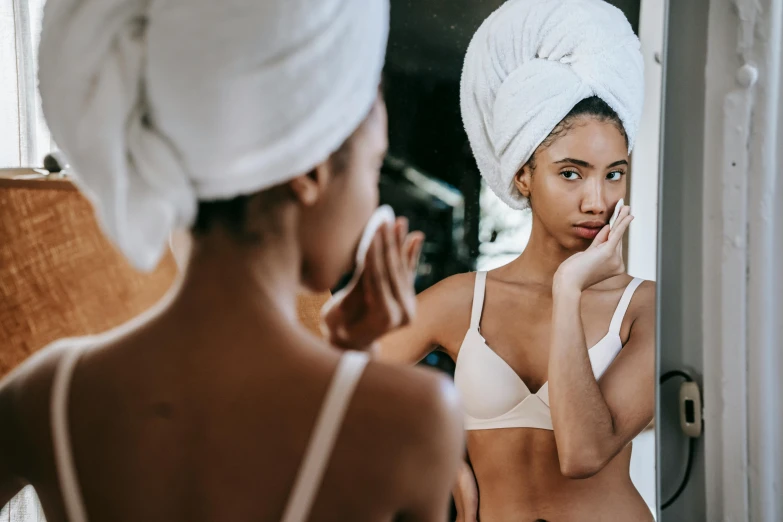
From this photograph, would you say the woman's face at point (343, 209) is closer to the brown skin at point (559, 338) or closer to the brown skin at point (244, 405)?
the brown skin at point (244, 405)

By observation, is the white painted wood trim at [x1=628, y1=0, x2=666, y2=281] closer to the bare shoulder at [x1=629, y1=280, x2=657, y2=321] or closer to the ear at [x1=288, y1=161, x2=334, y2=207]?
the bare shoulder at [x1=629, y1=280, x2=657, y2=321]

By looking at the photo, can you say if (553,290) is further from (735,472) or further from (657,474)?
(735,472)

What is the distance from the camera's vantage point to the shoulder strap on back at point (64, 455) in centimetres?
88

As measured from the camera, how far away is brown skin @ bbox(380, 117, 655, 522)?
113 cm

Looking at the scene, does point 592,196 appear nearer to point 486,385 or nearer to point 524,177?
point 524,177

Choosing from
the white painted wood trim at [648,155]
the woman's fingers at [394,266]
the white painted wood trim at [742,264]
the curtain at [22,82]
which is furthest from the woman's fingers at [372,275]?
the white painted wood trim at [742,264]

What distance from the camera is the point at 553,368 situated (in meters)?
1.13

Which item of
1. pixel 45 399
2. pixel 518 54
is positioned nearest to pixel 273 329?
pixel 45 399

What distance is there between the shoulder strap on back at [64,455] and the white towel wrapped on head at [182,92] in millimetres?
215

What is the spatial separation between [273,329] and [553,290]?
0.51 m

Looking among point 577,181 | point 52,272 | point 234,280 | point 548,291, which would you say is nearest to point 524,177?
point 577,181

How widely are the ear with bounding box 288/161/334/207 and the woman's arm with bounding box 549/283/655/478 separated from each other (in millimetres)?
468

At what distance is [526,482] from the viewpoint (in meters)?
1.14

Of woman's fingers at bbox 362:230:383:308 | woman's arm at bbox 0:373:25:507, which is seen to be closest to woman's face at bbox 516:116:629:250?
woman's fingers at bbox 362:230:383:308
